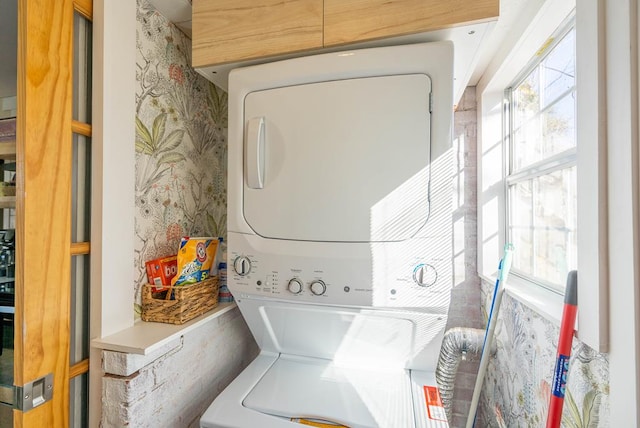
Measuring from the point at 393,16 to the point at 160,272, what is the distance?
1.40 m

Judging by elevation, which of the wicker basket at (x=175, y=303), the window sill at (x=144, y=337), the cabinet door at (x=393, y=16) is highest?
the cabinet door at (x=393, y=16)

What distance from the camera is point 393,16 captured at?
1040 mm

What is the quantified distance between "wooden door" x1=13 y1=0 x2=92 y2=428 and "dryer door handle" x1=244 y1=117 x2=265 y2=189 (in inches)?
23.4

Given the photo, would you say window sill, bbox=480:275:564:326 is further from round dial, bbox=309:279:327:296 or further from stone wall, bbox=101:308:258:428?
stone wall, bbox=101:308:258:428

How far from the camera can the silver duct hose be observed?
160 cm

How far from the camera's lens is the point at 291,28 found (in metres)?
1.14

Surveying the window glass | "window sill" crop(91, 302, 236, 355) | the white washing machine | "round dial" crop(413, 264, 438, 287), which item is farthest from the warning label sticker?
the window glass

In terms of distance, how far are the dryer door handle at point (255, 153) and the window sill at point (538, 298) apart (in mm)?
1175

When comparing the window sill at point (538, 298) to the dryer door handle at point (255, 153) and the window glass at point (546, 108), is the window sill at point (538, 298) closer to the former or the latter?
the window glass at point (546, 108)

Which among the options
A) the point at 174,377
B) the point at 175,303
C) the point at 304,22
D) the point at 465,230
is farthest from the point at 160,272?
the point at 465,230

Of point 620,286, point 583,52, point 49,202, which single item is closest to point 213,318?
point 49,202

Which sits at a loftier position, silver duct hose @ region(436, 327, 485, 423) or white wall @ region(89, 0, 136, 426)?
white wall @ region(89, 0, 136, 426)

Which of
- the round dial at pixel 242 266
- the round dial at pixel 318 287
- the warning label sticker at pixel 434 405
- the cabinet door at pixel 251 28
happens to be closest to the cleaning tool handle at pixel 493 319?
the warning label sticker at pixel 434 405

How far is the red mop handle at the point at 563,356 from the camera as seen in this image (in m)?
0.81
